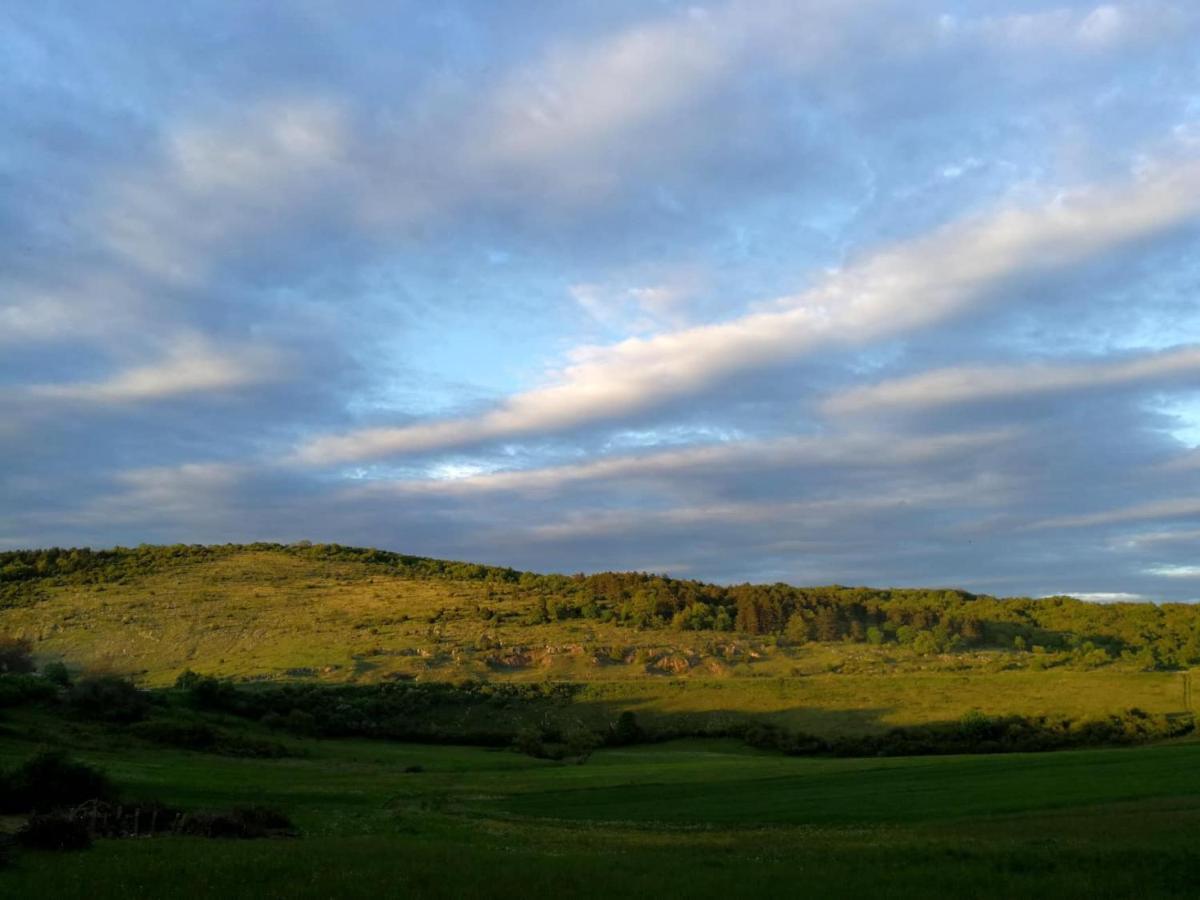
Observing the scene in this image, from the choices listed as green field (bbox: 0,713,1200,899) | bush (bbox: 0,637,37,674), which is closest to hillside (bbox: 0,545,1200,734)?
bush (bbox: 0,637,37,674)

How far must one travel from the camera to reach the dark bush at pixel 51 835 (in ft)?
68.0

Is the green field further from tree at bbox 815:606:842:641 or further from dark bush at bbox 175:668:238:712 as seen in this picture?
tree at bbox 815:606:842:641

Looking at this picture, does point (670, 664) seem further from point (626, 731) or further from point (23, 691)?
point (23, 691)

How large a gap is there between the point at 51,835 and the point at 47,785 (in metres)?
9.30

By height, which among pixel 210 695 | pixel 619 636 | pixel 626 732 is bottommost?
pixel 626 732

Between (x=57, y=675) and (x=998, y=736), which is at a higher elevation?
(x=57, y=675)

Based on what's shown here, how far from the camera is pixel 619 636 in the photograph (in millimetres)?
110750

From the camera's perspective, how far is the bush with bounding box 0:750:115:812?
28.2 metres

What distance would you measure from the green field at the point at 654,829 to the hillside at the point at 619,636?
27.6m

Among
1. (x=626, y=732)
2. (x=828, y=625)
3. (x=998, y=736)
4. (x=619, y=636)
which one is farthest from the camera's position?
(x=828, y=625)

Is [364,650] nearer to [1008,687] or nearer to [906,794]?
[1008,687]

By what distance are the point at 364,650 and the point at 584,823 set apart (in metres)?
68.5

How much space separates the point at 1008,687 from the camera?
82.4 meters

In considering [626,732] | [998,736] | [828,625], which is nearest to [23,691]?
[626,732]
